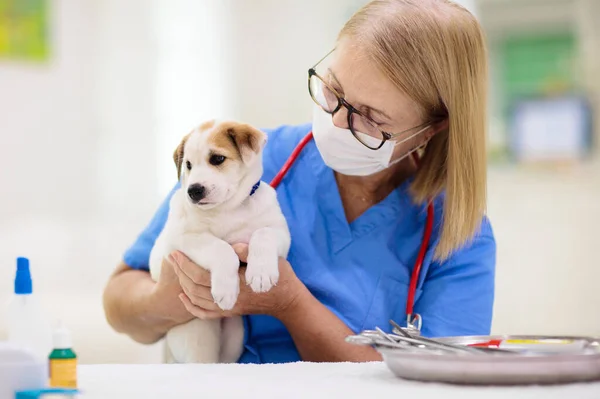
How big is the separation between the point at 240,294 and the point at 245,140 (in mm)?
288

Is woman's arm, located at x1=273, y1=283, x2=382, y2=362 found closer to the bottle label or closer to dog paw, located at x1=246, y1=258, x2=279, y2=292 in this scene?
dog paw, located at x1=246, y1=258, x2=279, y2=292

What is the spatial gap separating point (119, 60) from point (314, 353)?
264 cm

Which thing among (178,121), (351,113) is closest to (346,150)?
(351,113)

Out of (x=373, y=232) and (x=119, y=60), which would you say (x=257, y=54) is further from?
(x=373, y=232)

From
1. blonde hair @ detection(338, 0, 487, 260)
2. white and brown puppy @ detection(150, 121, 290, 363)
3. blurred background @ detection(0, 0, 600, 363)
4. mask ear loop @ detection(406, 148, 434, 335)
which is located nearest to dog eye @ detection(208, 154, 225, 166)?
white and brown puppy @ detection(150, 121, 290, 363)

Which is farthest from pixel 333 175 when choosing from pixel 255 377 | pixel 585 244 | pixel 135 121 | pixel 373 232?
pixel 585 244

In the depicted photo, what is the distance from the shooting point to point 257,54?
392 centimetres

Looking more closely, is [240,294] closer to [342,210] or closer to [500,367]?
[342,210]

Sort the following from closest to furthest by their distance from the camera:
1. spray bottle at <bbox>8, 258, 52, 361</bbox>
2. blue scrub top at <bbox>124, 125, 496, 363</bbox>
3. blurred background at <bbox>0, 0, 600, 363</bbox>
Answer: spray bottle at <bbox>8, 258, 52, 361</bbox> < blue scrub top at <bbox>124, 125, 496, 363</bbox> < blurred background at <bbox>0, 0, 600, 363</bbox>

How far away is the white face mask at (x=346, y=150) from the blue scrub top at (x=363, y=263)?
8cm

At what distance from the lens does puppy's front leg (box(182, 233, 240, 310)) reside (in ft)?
4.33

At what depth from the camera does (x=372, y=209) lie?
5.25 feet

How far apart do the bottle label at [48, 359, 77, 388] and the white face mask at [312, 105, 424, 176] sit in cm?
78

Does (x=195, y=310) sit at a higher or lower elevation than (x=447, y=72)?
lower
